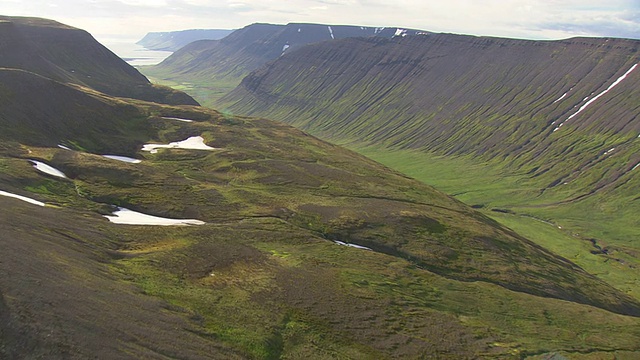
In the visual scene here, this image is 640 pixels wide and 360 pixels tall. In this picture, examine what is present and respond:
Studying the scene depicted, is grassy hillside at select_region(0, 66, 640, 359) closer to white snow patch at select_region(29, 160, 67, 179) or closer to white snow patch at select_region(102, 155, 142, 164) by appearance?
white snow patch at select_region(29, 160, 67, 179)

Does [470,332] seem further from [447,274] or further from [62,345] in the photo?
[62,345]

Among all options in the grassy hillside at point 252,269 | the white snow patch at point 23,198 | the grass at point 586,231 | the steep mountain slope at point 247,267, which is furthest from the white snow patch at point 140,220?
the grass at point 586,231

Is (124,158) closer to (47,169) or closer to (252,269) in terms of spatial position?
(47,169)

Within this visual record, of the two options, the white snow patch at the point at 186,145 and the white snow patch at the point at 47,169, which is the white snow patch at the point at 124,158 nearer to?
the white snow patch at the point at 186,145

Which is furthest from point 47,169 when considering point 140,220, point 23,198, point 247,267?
point 247,267

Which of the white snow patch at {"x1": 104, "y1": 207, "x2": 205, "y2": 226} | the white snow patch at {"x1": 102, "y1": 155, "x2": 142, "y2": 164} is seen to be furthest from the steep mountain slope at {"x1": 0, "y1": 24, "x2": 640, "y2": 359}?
the white snow patch at {"x1": 104, "y1": 207, "x2": 205, "y2": 226}

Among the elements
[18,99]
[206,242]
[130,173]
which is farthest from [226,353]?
[18,99]
